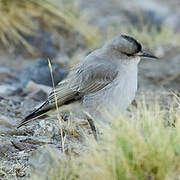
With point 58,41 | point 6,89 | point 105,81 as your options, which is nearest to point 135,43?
point 105,81

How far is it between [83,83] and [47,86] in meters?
2.44

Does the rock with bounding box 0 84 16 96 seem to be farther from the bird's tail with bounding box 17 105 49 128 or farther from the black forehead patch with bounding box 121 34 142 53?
the black forehead patch with bounding box 121 34 142 53

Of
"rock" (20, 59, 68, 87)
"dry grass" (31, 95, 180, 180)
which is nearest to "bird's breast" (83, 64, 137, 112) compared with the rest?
"dry grass" (31, 95, 180, 180)

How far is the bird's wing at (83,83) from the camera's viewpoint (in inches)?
215

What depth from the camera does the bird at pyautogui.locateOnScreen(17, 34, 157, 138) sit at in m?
5.30

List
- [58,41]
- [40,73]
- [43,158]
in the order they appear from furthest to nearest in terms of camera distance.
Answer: [58,41] → [40,73] → [43,158]

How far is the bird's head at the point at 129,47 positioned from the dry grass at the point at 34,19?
4.03m

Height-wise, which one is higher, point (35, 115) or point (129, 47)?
point (129, 47)

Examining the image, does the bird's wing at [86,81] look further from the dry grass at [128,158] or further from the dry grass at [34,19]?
the dry grass at [34,19]

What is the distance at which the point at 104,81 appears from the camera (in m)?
5.45

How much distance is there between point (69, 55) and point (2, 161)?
5.38 meters

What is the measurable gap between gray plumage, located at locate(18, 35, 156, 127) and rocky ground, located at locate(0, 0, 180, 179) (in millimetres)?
312

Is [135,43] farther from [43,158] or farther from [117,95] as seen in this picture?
[43,158]

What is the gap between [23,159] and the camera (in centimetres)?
487
